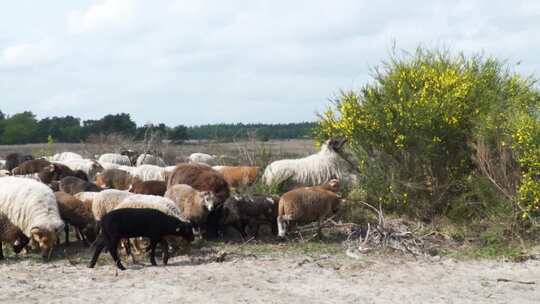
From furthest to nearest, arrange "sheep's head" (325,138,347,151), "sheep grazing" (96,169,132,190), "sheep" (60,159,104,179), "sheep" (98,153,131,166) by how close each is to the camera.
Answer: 1. "sheep" (98,153,131,166)
2. "sheep" (60,159,104,179)
3. "sheep grazing" (96,169,132,190)
4. "sheep's head" (325,138,347,151)

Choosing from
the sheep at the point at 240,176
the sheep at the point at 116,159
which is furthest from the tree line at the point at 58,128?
the sheep at the point at 240,176

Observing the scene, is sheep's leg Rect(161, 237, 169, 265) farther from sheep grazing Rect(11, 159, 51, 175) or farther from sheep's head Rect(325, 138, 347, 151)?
sheep grazing Rect(11, 159, 51, 175)

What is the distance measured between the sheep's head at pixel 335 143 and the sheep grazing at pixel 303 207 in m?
2.41

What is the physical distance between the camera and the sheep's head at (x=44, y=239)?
10.6m

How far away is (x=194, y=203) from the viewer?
1212cm

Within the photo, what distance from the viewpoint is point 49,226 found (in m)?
10.6

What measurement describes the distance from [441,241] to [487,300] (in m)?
3.61

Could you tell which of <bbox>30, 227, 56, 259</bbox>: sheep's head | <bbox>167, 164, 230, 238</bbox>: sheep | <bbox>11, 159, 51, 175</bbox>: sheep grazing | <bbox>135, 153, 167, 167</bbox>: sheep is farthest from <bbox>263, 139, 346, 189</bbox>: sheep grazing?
<bbox>135, 153, 167, 167</bbox>: sheep

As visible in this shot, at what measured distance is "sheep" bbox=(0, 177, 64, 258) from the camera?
10.7 meters

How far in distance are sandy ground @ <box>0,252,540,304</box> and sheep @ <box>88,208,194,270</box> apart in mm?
280

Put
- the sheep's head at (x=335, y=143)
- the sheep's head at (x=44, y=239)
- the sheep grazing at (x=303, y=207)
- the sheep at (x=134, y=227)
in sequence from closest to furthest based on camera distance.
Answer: the sheep at (x=134, y=227), the sheep's head at (x=44, y=239), the sheep grazing at (x=303, y=207), the sheep's head at (x=335, y=143)

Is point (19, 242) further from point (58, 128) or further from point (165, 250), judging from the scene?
point (58, 128)

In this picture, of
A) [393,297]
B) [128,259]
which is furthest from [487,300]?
[128,259]

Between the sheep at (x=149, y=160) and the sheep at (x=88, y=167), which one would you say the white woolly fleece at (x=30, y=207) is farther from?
the sheep at (x=149, y=160)
